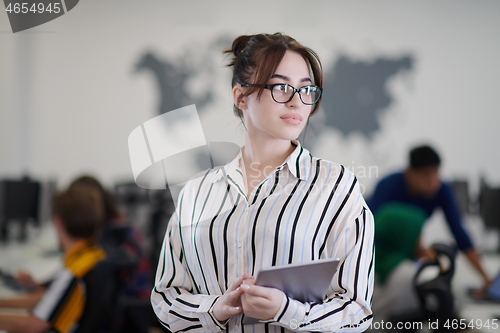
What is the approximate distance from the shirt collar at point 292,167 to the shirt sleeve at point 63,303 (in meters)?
1.03

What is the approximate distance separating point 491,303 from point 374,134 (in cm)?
124

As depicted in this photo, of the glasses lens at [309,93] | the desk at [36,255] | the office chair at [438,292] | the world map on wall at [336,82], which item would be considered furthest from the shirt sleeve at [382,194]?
the desk at [36,255]

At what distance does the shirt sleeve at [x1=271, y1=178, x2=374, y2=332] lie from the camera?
0.75 meters

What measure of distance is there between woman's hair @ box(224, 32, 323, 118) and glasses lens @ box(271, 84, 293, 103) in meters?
0.03

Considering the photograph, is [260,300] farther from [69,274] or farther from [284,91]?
[69,274]

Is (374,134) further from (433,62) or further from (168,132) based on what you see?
(168,132)

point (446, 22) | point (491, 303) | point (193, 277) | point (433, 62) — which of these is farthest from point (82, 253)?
point (446, 22)

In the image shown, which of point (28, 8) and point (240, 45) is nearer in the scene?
point (240, 45)

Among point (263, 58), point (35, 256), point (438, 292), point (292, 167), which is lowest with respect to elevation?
point (438, 292)

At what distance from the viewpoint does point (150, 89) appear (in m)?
2.69

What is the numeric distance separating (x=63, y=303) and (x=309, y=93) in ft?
4.52

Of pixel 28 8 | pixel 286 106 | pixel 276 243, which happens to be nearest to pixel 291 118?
pixel 286 106

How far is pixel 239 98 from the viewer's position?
0.91 meters

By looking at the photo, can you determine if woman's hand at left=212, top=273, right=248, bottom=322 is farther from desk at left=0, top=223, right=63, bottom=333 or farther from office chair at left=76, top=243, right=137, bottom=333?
desk at left=0, top=223, right=63, bottom=333
